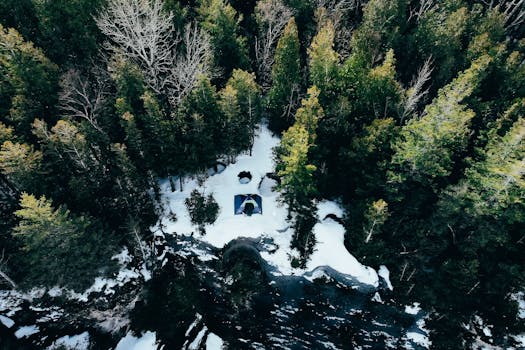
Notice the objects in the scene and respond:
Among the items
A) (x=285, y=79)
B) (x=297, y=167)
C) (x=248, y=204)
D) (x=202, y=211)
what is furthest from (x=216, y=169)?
(x=285, y=79)

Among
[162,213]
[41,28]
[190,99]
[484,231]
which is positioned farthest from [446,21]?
[41,28]

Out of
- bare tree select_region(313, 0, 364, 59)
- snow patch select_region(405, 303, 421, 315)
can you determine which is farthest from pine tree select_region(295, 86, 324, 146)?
snow patch select_region(405, 303, 421, 315)

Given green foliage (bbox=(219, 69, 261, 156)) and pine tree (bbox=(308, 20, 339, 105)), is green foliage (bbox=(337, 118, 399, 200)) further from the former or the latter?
green foliage (bbox=(219, 69, 261, 156))

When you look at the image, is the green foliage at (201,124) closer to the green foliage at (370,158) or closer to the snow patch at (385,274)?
the green foliage at (370,158)

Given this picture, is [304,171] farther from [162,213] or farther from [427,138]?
[162,213]

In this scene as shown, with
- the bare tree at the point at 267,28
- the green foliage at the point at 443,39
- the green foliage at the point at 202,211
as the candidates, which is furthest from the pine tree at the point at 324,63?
the green foliage at the point at 202,211
